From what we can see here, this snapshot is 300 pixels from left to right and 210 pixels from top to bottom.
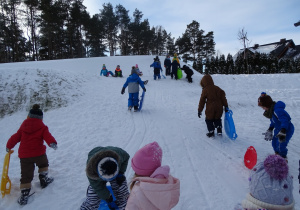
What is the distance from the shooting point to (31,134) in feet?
11.3

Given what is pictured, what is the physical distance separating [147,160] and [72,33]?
36.6m

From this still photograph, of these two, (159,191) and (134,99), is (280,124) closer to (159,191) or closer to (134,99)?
(159,191)

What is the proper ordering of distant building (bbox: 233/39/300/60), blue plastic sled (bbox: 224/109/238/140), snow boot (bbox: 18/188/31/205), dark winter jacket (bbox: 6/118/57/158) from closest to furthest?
1. snow boot (bbox: 18/188/31/205)
2. dark winter jacket (bbox: 6/118/57/158)
3. blue plastic sled (bbox: 224/109/238/140)
4. distant building (bbox: 233/39/300/60)

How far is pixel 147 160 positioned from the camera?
1987 mm

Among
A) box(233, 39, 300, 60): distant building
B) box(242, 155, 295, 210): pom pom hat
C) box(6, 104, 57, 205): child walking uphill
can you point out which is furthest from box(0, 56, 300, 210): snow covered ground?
box(233, 39, 300, 60): distant building

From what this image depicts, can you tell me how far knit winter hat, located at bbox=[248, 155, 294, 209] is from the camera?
1565 mm

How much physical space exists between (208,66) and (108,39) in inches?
902

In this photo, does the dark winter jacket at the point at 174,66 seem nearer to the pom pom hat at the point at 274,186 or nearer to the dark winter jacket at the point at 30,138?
the dark winter jacket at the point at 30,138

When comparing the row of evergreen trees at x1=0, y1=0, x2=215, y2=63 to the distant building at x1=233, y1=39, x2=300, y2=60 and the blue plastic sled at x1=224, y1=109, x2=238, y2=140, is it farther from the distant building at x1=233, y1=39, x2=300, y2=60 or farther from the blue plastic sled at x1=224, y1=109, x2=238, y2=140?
the blue plastic sled at x1=224, y1=109, x2=238, y2=140

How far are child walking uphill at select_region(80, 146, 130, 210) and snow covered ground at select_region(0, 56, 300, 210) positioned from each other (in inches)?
28.3

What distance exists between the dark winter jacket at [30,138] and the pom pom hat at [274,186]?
10.9 ft

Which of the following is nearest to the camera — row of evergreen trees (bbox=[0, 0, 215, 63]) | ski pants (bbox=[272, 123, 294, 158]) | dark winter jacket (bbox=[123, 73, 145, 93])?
ski pants (bbox=[272, 123, 294, 158])

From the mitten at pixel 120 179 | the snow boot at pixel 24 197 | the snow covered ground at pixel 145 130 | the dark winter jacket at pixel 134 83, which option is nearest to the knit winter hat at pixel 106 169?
the mitten at pixel 120 179

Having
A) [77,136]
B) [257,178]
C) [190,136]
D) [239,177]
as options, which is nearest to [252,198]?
[257,178]
